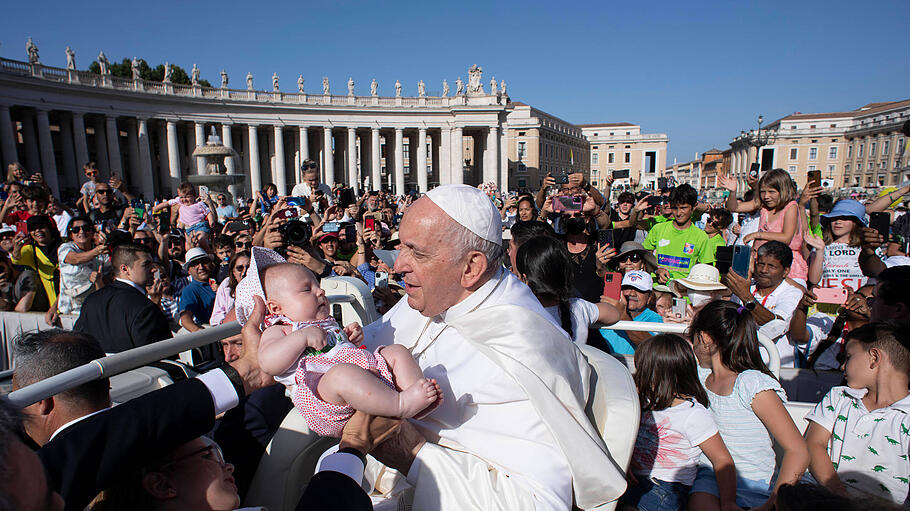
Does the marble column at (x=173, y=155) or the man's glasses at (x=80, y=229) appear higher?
the marble column at (x=173, y=155)

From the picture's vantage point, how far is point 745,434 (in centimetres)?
257

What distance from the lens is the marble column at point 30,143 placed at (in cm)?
3516

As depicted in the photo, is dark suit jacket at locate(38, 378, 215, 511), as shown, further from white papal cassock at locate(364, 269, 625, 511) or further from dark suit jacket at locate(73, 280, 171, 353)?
dark suit jacket at locate(73, 280, 171, 353)

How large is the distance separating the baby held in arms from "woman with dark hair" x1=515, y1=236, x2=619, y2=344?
1107mm

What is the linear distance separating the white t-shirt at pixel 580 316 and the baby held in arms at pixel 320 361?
1.20 metres

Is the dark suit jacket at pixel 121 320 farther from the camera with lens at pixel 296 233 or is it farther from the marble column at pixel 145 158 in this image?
the marble column at pixel 145 158

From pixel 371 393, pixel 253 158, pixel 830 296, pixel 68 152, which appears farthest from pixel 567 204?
pixel 253 158

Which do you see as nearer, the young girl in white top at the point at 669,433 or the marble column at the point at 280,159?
the young girl in white top at the point at 669,433

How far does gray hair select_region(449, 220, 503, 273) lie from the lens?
6.75 feet

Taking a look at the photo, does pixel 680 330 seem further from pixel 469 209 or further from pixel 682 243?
pixel 682 243

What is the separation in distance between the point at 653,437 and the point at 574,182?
14.2 ft

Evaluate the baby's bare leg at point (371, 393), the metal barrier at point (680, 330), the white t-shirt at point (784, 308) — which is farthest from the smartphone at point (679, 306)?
the baby's bare leg at point (371, 393)

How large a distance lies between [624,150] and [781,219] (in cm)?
11059

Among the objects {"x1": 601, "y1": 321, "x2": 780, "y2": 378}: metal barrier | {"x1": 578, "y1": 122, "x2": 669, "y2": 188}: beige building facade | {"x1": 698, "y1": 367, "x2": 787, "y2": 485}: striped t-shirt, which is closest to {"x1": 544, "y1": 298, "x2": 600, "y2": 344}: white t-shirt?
{"x1": 601, "y1": 321, "x2": 780, "y2": 378}: metal barrier
